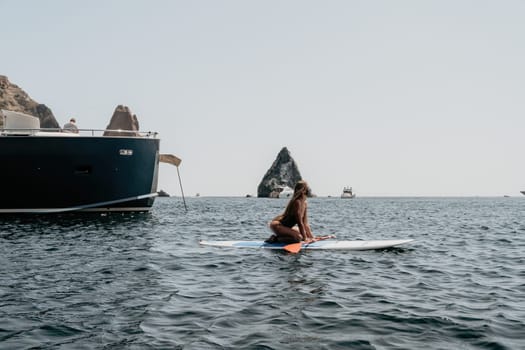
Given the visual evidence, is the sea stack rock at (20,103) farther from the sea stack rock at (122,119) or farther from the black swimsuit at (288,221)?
the black swimsuit at (288,221)

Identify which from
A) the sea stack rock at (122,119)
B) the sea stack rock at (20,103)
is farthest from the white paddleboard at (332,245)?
the sea stack rock at (122,119)

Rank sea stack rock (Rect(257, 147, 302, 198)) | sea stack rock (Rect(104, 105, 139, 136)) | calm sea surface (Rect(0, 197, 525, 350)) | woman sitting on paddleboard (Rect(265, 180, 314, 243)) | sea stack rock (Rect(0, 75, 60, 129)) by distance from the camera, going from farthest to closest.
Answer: sea stack rock (Rect(104, 105, 139, 136)) < sea stack rock (Rect(257, 147, 302, 198)) < sea stack rock (Rect(0, 75, 60, 129)) < woman sitting on paddleboard (Rect(265, 180, 314, 243)) < calm sea surface (Rect(0, 197, 525, 350))

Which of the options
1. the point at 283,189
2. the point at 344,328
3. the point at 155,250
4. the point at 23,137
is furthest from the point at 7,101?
the point at 344,328

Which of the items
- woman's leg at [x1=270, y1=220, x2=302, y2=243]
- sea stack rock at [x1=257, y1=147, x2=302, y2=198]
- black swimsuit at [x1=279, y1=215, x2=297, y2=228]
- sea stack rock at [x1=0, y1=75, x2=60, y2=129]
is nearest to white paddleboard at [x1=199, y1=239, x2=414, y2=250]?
woman's leg at [x1=270, y1=220, x2=302, y2=243]

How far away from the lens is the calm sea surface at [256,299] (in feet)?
17.9

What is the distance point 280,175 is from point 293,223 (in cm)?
14979

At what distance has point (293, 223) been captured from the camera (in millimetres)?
13188

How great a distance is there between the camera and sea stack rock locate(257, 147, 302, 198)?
531 ft

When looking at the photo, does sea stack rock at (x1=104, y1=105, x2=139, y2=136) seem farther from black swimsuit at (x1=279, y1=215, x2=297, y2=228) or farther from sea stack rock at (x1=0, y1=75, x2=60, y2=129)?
black swimsuit at (x1=279, y1=215, x2=297, y2=228)

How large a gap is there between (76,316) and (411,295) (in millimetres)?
5127

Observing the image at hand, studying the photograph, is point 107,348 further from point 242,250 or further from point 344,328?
point 242,250

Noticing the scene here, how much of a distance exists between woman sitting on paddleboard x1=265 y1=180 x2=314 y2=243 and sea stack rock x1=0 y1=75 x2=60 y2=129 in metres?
141

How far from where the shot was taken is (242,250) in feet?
44.5

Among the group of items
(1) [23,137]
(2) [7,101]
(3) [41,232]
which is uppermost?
(2) [7,101]
